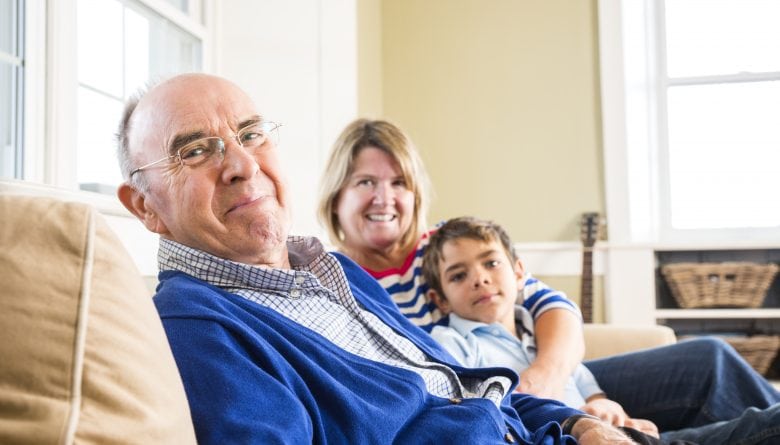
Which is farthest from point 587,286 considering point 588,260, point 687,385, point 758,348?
point 687,385

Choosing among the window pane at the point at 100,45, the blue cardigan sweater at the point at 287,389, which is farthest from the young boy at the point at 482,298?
the window pane at the point at 100,45

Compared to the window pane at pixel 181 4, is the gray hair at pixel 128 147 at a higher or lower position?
lower

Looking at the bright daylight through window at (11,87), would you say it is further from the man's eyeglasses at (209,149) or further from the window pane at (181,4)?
the window pane at (181,4)

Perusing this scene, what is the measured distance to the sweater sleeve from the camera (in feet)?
2.74

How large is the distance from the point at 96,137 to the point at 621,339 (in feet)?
5.32

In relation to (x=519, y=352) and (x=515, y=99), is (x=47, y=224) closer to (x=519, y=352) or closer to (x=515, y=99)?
(x=519, y=352)

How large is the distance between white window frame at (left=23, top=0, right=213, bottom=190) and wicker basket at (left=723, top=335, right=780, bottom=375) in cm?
307

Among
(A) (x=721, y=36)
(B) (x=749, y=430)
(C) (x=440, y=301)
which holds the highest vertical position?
(A) (x=721, y=36)

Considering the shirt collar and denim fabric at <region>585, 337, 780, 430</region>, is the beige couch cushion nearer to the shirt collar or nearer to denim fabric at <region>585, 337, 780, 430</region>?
the shirt collar

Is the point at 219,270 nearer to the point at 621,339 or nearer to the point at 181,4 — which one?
the point at 621,339

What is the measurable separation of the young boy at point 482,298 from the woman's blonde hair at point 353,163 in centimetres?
16

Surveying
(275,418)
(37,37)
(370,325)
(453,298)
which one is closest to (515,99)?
(453,298)

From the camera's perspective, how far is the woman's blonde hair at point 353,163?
2053 millimetres

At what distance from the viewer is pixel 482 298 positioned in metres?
1.85
